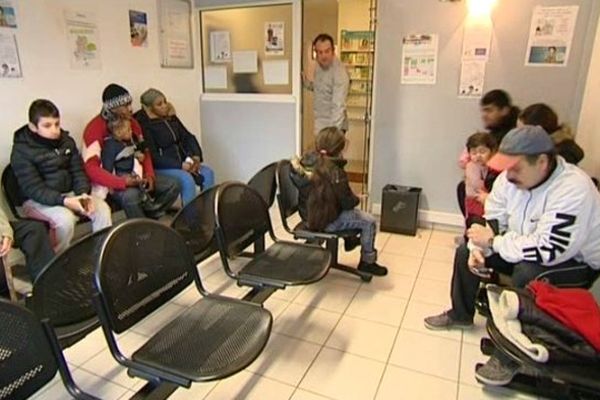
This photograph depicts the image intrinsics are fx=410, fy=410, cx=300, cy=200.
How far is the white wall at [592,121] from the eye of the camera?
8.98ft

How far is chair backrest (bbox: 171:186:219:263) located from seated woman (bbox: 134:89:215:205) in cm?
132

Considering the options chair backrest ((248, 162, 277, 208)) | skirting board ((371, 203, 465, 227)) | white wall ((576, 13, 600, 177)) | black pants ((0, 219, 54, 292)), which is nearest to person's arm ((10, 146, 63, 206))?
black pants ((0, 219, 54, 292))

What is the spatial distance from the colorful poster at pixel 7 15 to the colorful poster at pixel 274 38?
2.17m

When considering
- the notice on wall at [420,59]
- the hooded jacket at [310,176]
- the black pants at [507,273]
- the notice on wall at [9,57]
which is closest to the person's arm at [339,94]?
the notice on wall at [420,59]

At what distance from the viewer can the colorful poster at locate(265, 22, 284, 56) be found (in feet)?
13.5

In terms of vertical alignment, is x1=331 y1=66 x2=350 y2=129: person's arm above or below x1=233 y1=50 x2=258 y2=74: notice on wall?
below

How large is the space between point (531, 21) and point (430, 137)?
114 cm

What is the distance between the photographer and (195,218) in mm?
2225

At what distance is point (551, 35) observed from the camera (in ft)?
10.2

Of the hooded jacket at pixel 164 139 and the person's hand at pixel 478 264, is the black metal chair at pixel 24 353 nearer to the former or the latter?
the person's hand at pixel 478 264

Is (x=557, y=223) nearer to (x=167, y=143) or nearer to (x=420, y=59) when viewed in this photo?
(x=420, y=59)

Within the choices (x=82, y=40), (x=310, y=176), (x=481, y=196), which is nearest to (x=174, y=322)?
(x=310, y=176)

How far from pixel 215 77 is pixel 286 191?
92.9 inches

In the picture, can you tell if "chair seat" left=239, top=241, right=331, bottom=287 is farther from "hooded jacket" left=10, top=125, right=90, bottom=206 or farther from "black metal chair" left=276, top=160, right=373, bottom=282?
"hooded jacket" left=10, top=125, right=90, bottom=206
